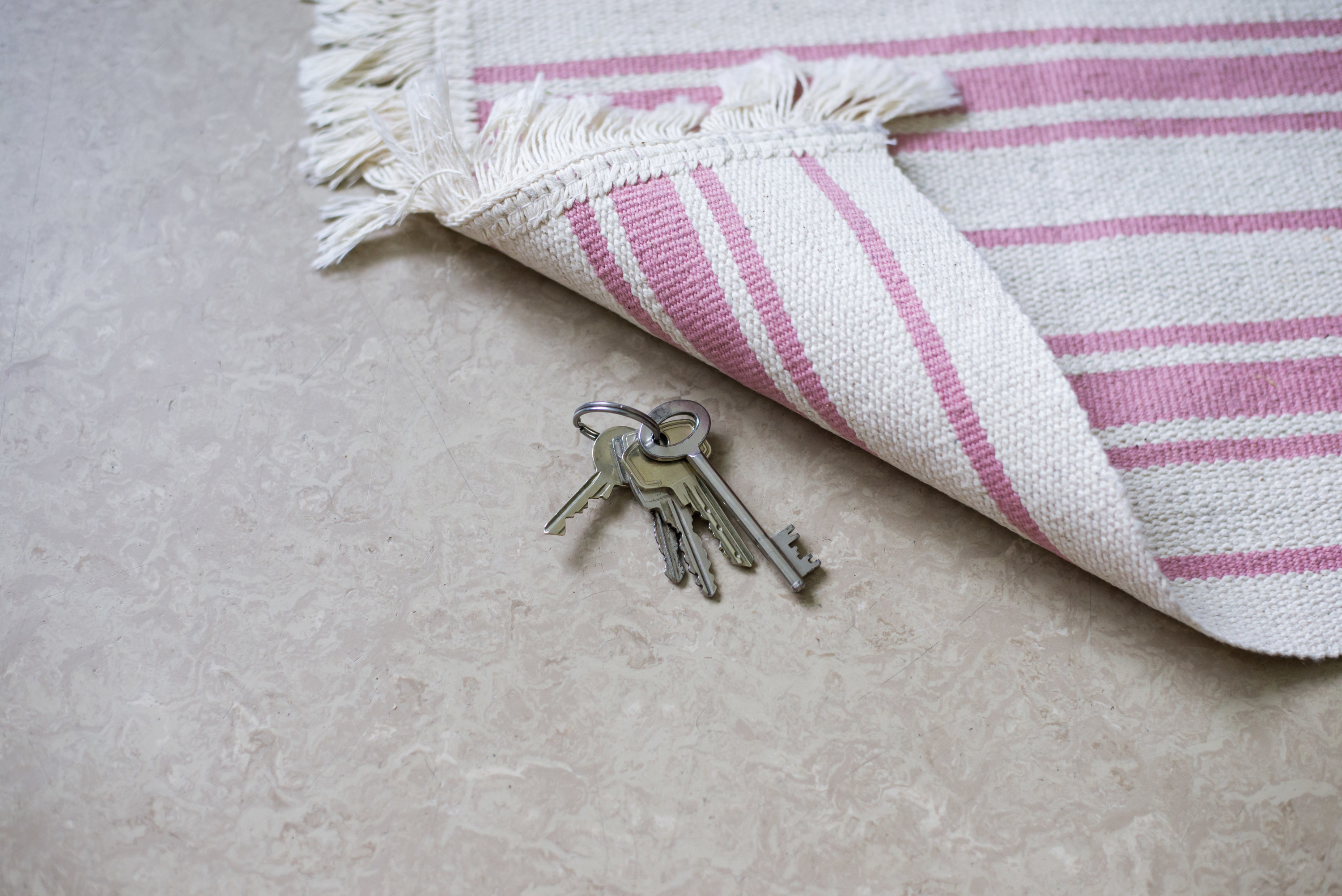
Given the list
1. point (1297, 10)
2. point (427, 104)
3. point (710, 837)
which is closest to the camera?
point (710, 837)

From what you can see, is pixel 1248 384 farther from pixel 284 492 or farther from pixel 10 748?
pixel 10 748

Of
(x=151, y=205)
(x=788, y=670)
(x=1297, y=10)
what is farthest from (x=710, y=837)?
(x=1297, y=10)

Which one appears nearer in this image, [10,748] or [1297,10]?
[10,748]

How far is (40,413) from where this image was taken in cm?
68

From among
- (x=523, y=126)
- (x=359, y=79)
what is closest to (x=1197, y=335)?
(x=523, y=126)

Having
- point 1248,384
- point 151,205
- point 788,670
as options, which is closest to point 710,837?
point 788,670

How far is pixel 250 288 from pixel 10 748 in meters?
0.36

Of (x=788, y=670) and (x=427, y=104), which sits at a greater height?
(x=427, y=104)

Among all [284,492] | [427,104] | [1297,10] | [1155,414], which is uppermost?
[1297,10]

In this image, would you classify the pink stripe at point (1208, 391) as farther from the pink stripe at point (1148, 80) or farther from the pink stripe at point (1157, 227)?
the pink stripe at point (1148, 80)

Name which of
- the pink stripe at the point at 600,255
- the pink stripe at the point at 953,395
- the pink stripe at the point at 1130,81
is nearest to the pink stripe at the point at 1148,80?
the pink stripe at the point at 1130,81

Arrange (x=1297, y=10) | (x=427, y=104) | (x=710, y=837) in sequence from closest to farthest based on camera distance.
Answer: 1. (x=710, y=837)
2. (x=427, y=104)
3. (x=1297, y=10)

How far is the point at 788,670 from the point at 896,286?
266mm

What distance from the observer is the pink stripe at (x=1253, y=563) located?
61 cm
